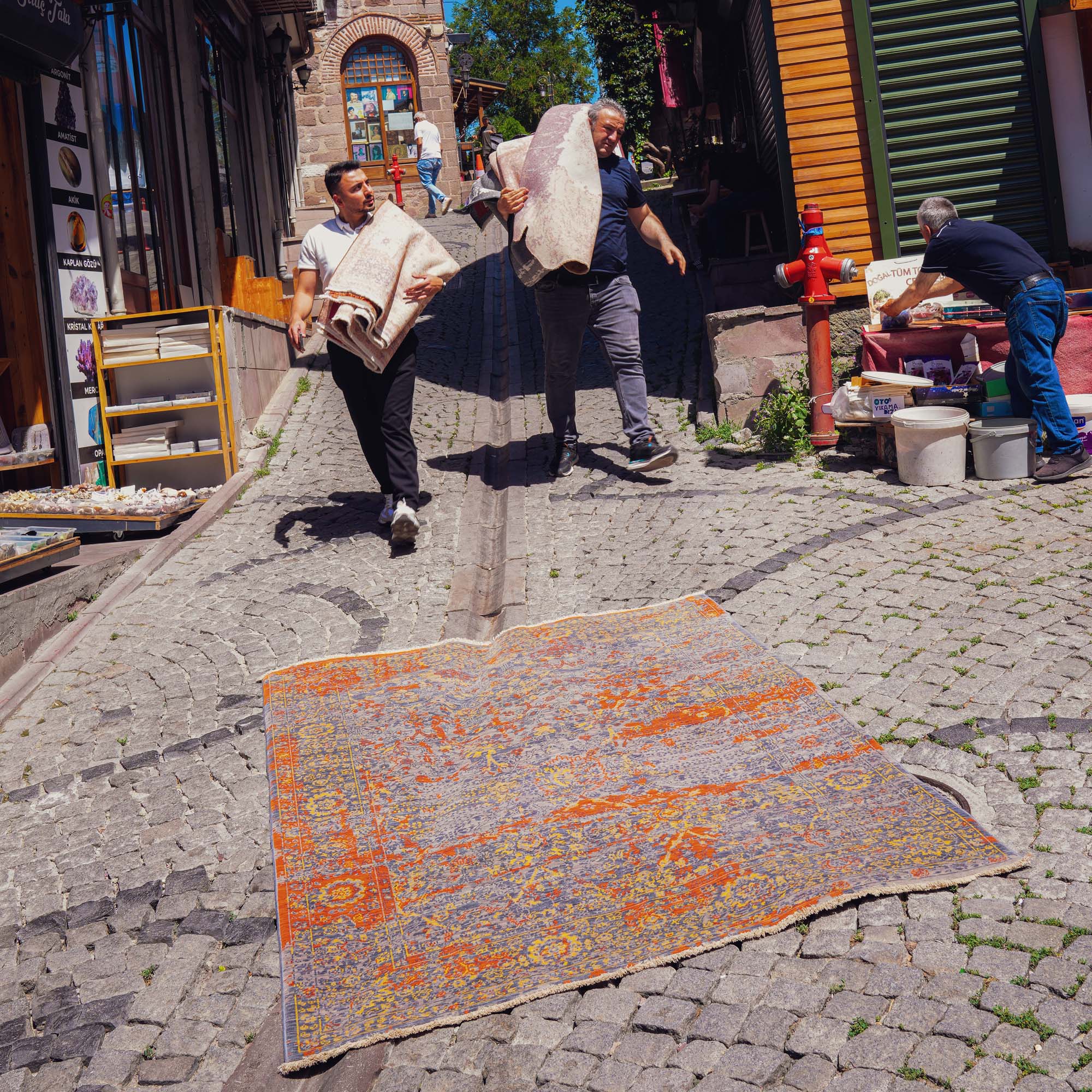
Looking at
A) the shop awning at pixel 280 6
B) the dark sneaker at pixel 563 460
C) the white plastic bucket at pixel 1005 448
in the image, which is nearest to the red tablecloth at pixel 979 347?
the white plastic bucket at pixel 1005 448

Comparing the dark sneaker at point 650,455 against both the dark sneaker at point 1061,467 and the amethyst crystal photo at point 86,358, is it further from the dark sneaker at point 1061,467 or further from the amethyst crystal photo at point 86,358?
the amethyst crystal photo at point 86,358

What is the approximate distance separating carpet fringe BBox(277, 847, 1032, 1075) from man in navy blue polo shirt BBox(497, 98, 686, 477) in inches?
179

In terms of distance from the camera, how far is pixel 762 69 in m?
11.0

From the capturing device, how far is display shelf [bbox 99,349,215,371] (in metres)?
8.02

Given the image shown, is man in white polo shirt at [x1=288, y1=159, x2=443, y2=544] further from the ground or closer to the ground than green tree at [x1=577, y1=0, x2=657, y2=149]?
closer to the ground

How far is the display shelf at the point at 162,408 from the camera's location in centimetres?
802

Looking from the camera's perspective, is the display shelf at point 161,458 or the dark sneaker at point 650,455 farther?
the display shelf at point 161,458

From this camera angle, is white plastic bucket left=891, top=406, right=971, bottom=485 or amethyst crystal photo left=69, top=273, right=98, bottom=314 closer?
white plastic bucket left=891, top=406, right=971, bottom=485

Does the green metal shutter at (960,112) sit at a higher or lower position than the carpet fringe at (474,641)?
higher

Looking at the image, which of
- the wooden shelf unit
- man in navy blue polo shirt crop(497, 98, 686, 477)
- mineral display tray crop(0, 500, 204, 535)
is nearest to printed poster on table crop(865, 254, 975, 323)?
man in navy blue polo shirt crop(497, 98, 686, 477)

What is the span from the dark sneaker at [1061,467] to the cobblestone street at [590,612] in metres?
0.18

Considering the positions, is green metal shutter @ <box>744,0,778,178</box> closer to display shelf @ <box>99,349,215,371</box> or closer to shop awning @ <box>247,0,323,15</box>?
display shelf @ <box>99,349,215,371</box>

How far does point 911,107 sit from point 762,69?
2804mm

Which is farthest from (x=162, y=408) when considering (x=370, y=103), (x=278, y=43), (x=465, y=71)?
(x=465, y=71)
